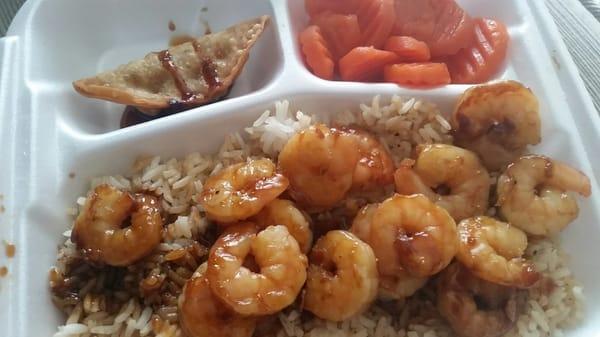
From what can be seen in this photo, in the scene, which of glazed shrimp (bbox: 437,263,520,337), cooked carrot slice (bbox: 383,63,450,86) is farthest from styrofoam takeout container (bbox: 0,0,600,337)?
glazed shrimp (bbox: 437,263,520,337)

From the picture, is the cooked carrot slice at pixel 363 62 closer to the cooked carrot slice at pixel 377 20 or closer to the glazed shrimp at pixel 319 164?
the cooked carrot slice at pixel 377 20

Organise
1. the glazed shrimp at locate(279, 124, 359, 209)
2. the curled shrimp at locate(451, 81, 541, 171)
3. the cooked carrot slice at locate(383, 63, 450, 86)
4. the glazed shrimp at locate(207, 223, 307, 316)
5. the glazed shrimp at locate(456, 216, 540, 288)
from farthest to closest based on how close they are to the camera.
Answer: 1. the cooked carrot slice at locate(383, 63, 450, 86)
2. the curled shrimp at locate(451, 81, 541, 171)
3. the glazed shrimp at locate(279, 124, 359, 209)
4. the glazed shrimp at locate(456, 216, 540, 288)
5. the glazed shrimp at locate(207, 223, 307, 316)

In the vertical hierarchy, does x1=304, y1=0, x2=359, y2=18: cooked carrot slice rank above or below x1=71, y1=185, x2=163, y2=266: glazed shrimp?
above

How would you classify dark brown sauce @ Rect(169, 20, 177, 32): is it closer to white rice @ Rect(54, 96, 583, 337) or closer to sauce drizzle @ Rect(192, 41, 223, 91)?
sauce drizzle @ Rect(192, 41, 223, 91)

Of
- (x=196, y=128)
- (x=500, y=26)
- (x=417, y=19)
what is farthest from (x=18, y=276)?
(x=500, y=26)

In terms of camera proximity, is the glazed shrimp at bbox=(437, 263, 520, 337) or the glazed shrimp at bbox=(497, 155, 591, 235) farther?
the glazed shrimp at bbox=(497, 155, 591, 235)

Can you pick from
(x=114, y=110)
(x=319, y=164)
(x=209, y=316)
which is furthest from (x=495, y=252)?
(x=114, y=110)

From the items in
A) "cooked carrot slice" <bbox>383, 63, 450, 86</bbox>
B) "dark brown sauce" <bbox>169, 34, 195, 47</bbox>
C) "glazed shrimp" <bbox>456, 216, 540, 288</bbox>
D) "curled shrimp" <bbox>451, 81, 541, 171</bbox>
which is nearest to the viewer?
"glazed shrimp" <bbox>456, 216, 540, 288</bbox>
